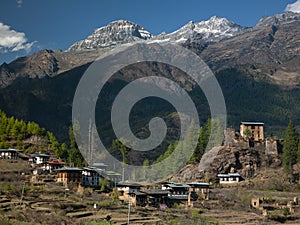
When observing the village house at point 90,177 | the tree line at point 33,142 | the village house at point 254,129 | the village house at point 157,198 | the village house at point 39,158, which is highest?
the village house at point 254,129

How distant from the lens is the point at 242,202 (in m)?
72.0

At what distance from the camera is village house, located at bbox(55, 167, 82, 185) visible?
7431cm

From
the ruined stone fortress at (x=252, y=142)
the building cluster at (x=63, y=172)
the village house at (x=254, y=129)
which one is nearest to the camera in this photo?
the building cluster at (x=63, y=172)

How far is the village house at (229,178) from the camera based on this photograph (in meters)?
86.1

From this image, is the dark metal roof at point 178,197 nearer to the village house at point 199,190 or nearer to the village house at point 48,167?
the village house at point 199,190

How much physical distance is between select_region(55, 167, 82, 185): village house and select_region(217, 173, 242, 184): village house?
27265 millimetres

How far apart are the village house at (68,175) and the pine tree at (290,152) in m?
37.1

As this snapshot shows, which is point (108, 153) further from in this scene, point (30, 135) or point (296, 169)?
point (296, 169)

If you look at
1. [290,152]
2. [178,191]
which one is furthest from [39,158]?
[290,152]

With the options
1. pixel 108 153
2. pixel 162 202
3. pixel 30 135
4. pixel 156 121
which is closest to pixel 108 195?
Answer: pixel 162 202

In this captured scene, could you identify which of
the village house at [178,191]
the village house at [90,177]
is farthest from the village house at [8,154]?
Answer: the village house at [178,191]

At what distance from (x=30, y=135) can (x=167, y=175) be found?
115 ft

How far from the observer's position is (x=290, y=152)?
85.4 m

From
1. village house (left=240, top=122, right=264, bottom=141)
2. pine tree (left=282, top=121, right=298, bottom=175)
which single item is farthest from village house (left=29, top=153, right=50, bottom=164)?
pine tree (left=282, top=121, right=298, bottom=175)
